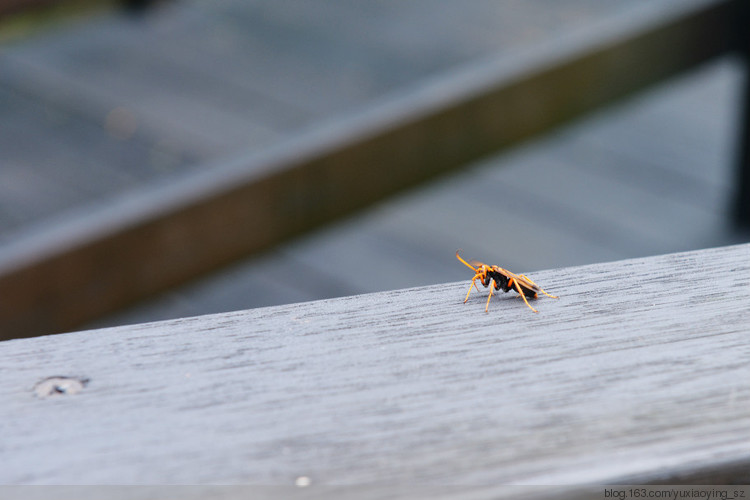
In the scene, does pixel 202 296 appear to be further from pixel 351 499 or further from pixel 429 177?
pixel 351 499

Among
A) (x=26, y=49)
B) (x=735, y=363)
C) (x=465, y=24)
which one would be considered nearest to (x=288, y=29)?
(x=465, y=24)

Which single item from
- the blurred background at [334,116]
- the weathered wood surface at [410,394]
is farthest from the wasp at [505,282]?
the blurred background at [334,116]

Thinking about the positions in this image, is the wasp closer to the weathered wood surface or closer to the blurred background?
the weathered wood surface

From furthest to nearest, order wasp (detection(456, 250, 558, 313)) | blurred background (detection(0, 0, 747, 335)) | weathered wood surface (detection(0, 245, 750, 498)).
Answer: blurred background (detection(0, 0, 747, 335)), wasp (detection(456, 250, 558, 313)), weathered wood surface (detection(0, 245, 750, 498))

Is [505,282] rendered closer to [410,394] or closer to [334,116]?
[410,394]

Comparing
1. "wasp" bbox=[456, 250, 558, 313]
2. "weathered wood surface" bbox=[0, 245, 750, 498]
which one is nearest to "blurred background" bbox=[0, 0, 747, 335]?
"wasp" bbox=[456, 250, 558, 313]

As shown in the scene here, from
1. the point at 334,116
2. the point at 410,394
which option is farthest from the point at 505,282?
the point at 334,116
